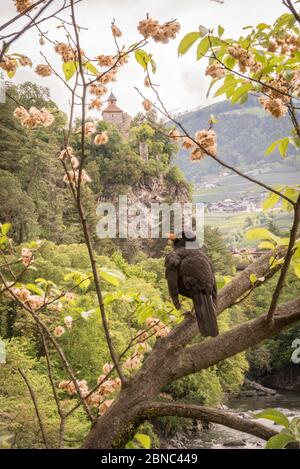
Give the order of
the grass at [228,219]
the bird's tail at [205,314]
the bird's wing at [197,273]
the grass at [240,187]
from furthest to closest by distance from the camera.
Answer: the grass at [240,187] < the grass at [228,219] < the bird's wing at [197,273] < the bird's tail at [205,314]

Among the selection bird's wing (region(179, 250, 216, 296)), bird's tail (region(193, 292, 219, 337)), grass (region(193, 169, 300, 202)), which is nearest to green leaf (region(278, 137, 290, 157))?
bird's tail (region(193, 292, 219, 337))

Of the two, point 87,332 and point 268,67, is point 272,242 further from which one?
point 87,332

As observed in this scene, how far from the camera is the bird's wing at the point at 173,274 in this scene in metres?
2.77

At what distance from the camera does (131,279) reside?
81.5ft

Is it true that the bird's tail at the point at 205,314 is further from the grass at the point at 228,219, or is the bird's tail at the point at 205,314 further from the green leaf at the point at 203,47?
the grass at the point at 228,219

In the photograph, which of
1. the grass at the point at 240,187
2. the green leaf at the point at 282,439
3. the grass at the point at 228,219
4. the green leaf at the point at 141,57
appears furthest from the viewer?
the grass at the point at 240,187

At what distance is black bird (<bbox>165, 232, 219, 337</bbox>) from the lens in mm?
2281

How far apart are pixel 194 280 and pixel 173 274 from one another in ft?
0.84

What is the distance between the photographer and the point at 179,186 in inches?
2072

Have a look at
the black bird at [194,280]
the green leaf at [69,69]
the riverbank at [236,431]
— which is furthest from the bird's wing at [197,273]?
the riverbank at [236,431]

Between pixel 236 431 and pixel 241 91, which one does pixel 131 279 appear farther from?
pixel 241 91

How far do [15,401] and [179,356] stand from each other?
12787 mm

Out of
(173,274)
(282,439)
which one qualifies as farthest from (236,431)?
(282,439)


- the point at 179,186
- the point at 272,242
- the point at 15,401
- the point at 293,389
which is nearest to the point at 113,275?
the point at 272,242
